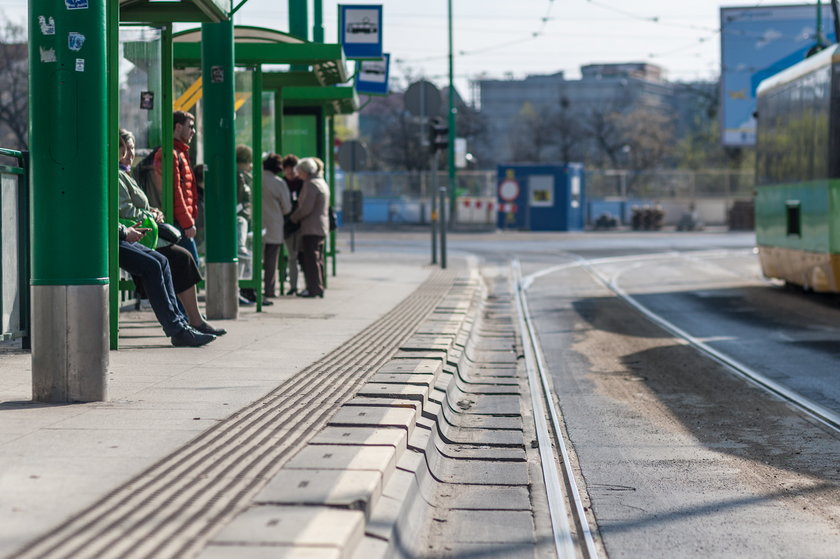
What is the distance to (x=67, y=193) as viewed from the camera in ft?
24.1

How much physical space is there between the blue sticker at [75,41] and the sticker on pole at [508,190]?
44.6 metres

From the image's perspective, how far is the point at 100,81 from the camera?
7.41m

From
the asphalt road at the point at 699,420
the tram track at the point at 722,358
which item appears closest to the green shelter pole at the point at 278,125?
the asphalt road at the point at 699,420

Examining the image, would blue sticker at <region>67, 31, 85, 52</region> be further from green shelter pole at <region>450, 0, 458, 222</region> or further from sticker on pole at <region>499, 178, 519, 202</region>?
sticker on pole at <region>499, 178, 519, 202</region>

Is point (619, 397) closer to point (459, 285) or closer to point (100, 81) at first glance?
point (100, 81)

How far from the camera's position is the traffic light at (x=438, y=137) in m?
25.3

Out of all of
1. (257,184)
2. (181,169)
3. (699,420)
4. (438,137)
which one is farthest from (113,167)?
(438,137)

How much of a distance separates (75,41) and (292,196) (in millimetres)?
10083

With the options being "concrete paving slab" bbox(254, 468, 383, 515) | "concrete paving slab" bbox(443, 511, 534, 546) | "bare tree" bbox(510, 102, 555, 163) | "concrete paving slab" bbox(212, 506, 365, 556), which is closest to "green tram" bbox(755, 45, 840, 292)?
"concrete paving slab" bbox(443, 511, 534, 546)

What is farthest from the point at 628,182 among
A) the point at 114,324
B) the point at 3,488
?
the point at 3,488

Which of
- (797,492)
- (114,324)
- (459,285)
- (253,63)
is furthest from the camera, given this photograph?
(459,285)

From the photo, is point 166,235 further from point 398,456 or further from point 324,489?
point 324,489

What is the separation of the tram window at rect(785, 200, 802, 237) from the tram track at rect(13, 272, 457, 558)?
1080cm

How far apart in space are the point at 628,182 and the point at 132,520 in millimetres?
56644
